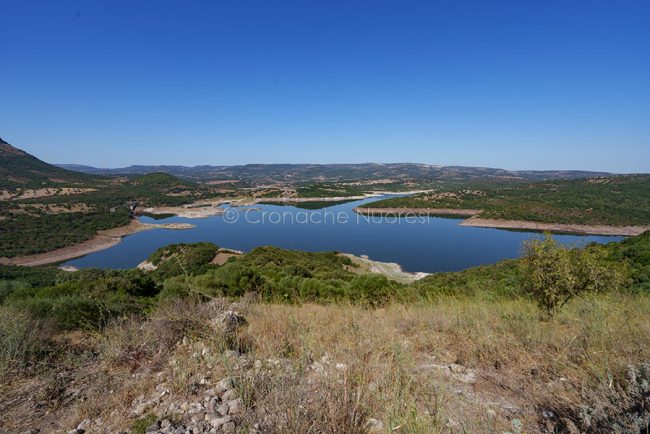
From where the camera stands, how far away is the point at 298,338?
3.44 metres

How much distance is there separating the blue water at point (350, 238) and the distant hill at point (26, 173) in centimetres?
5161

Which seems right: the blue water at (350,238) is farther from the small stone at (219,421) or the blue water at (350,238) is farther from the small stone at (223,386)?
the small stone at (219,421)

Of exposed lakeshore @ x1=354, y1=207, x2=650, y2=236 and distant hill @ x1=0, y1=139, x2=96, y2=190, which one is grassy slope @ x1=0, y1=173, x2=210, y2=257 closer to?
distant hill @ x1=0, y1=139, x2=96, y2=190

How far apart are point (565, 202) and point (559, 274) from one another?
286 ft

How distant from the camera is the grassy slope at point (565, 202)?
210 ft

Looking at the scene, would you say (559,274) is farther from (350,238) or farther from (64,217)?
(64,217)

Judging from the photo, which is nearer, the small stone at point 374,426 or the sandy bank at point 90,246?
the small stone at point 374,426

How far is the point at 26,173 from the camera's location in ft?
361

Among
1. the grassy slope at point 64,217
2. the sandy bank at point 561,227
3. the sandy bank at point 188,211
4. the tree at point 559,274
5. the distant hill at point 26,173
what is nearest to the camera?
the tree at point 559,274

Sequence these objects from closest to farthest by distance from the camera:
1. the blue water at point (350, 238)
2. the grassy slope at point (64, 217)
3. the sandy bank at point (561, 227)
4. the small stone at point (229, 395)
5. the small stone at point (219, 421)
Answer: the small stone at point (219, 421)
the small stone at point (229, 395)
the blue water at point (350, 238)
the grassy slope at point (64, 217)
the sandy bank at point (561, 227)

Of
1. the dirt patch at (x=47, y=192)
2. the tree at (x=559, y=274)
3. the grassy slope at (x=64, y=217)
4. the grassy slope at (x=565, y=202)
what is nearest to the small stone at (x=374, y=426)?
the tree at (x=559, y=274)

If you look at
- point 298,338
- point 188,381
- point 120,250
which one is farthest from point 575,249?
point 120,250

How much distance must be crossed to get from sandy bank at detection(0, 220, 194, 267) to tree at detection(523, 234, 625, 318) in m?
63.0

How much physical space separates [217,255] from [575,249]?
35.3m
